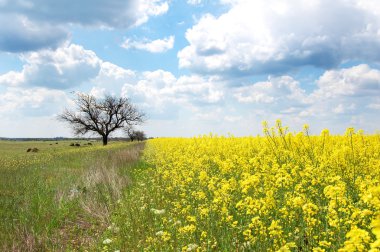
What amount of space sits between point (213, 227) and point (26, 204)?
247 inches

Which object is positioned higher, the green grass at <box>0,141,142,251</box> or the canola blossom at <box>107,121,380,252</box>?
Result: the canola blossom at <box>107,121,380,252</box>

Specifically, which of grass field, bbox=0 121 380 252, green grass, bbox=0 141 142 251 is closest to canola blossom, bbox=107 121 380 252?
grass field, bbox=0 121 380 252

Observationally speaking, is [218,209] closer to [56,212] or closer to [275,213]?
[275,213]

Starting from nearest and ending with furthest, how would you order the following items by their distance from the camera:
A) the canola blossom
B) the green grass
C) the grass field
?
the canola blossom, the grass field, the green grass

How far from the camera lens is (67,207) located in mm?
9656

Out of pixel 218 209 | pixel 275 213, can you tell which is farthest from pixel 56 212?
pixel 275 213

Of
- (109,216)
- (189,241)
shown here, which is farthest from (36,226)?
(189,241)

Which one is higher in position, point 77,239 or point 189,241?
point 189,241

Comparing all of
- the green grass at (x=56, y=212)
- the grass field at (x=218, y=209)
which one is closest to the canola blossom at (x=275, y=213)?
the grass field at (x=218, y=209)

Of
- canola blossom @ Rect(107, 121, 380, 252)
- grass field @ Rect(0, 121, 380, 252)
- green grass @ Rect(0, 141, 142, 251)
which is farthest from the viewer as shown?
green grass @ Rect(0, 141, 142, 251)

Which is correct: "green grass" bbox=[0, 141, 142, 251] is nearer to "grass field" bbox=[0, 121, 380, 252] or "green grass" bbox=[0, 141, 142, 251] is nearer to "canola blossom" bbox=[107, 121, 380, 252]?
"grass field" bbox=[0, 121, 380, 252]

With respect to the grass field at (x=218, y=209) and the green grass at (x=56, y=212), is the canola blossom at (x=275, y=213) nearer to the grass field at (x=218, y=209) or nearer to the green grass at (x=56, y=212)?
the grass field at (x=218, y=209)

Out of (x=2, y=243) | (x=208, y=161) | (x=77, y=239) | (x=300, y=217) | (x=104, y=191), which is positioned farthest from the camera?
(x=208, y=161)

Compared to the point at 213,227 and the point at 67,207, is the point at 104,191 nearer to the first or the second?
the point at 67,207
